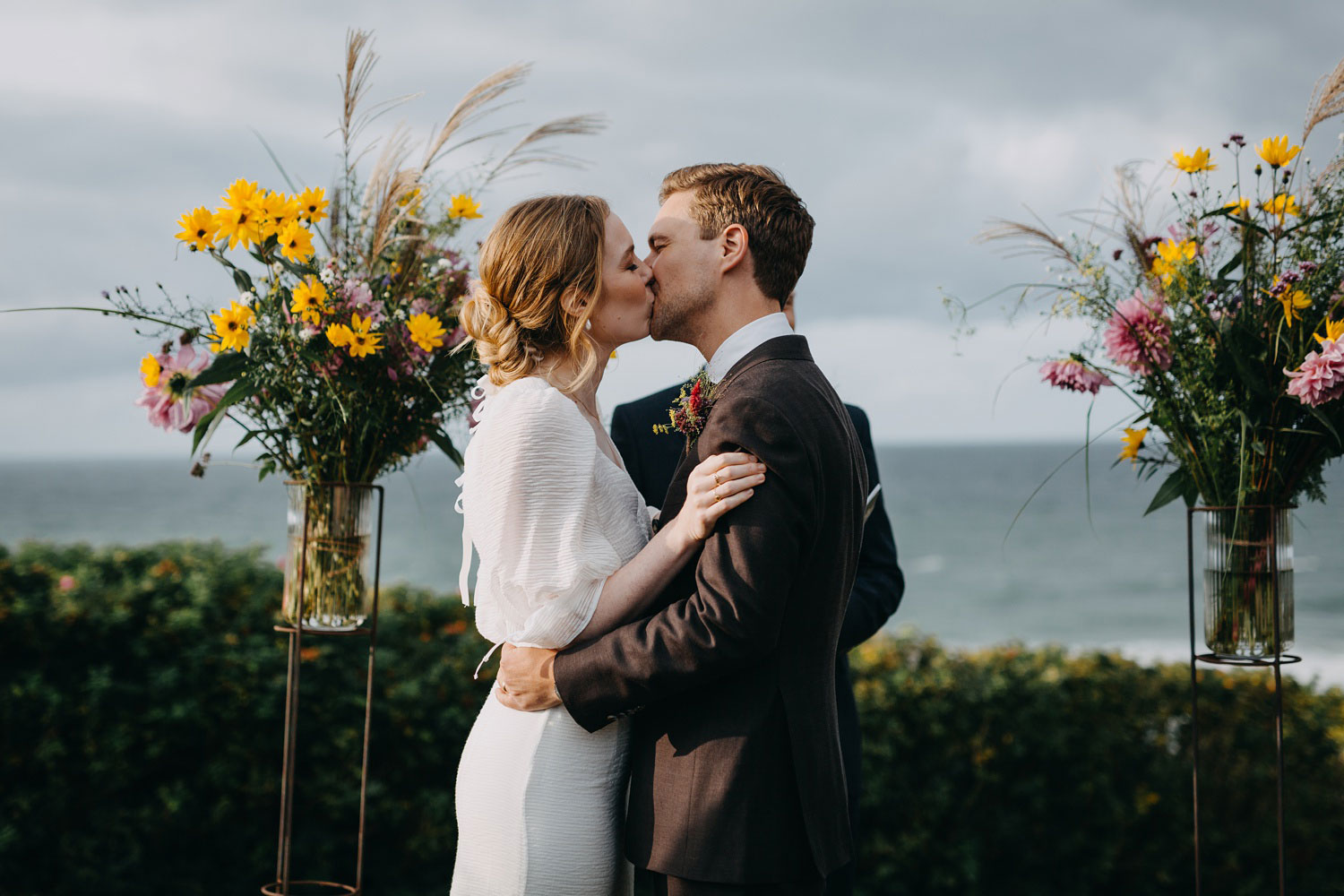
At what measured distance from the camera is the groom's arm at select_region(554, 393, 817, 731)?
1.71 m

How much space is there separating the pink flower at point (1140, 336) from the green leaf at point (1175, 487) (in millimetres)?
336

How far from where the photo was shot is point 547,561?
6.24ft

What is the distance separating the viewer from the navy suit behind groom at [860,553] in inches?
101

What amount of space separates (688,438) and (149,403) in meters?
1.49

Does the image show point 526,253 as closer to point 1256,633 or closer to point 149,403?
point 149,403

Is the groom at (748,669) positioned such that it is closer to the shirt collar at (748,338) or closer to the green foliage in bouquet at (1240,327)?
the shirt collar at (748,338)

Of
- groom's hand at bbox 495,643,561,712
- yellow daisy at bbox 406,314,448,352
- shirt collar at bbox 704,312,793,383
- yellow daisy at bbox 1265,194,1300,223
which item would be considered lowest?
groom's hand at bbox 495,643,561,712

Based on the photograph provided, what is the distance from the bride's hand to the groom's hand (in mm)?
408

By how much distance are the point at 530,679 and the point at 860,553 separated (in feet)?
3.65

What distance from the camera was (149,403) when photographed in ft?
8.34

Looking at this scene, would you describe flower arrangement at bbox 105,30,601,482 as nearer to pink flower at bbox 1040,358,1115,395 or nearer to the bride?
the bride

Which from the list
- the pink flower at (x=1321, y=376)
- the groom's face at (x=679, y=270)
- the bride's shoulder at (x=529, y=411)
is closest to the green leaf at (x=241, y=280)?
the bride's shoulder at (x=529, y=411)

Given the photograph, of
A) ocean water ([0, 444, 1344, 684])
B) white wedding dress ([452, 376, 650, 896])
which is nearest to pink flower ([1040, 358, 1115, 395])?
white wedding dress ([452, 376, 650, 896])

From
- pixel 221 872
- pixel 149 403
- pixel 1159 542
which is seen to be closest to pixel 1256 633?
pixel 149 403
